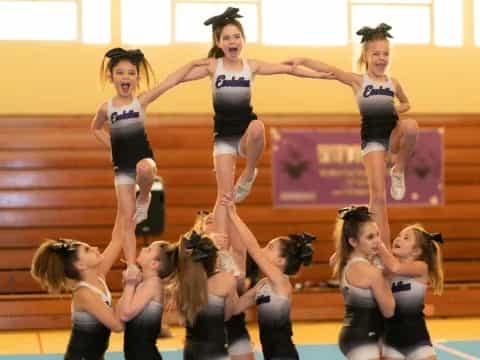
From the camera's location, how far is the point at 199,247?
5520 mm

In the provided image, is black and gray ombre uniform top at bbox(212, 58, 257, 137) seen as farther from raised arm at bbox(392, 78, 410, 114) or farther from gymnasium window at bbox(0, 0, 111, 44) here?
gymnasium window at bbox(0, 0, 111, 44)

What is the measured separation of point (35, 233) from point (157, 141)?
5.81ft

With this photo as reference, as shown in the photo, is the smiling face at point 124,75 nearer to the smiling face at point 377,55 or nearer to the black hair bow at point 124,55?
the black hair bow at point 124,55

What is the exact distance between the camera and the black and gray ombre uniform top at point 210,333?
18.5 feet

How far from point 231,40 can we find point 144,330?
1.74m

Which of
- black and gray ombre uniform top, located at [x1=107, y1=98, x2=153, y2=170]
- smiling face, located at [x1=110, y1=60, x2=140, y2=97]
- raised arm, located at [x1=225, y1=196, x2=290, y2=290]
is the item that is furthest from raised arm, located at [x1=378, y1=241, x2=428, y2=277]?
smiling face, located at [x1=110, y1=60, x2=140, y2=97]

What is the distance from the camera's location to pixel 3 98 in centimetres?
1162

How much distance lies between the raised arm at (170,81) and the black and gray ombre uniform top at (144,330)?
4.00 feet

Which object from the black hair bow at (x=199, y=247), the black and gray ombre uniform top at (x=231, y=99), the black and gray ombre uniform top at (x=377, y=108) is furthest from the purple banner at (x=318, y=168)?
the black hair bow at (x=199, y=247)

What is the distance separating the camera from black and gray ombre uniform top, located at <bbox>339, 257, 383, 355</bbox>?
234 inches

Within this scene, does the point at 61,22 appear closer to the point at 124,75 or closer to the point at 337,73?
the point at 124,75

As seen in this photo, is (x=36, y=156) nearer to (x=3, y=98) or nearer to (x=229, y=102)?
(x=3, y=98)

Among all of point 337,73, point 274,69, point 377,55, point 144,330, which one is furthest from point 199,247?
point 377,55

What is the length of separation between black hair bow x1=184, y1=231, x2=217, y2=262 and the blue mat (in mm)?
3365
